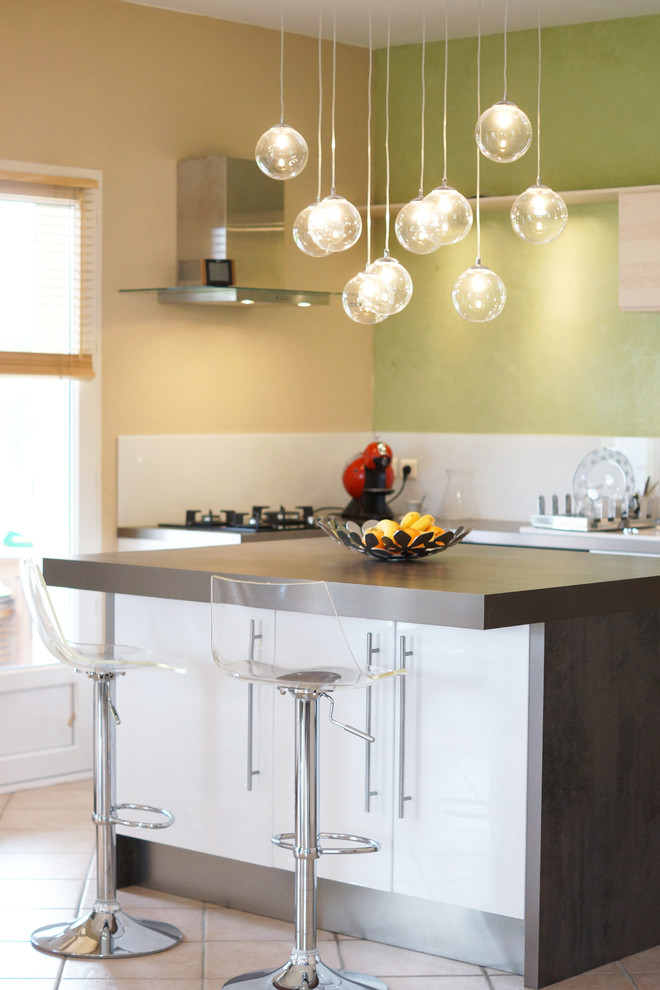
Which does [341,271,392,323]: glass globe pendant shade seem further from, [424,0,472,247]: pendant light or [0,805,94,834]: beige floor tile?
[0,805,94,834]: beige floor tile

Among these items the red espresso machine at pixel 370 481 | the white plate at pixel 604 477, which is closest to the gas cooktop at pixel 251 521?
the red espresso machine at pixel 370 481

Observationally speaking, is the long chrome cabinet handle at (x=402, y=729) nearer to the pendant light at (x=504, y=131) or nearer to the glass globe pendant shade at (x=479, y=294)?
the glass globe pendant shade at (x=479, y=294)

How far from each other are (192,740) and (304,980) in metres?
0.85

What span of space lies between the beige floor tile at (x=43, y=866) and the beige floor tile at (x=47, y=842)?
4cm

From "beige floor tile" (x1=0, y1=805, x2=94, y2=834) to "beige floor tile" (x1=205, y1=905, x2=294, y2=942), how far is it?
0.93 meters

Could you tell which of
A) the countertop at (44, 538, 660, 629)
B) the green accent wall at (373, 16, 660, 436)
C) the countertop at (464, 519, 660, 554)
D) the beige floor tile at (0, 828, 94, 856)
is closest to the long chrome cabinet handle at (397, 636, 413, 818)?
the countertop at (44, 538, 660, 629)

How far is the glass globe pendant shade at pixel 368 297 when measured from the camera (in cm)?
354

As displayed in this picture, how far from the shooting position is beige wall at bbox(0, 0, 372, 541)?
5.04 m

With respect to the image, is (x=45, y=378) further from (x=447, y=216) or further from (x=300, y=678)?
(x=300, y=678)

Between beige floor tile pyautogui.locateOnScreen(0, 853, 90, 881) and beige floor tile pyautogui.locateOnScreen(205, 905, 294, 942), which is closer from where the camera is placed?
beige floor tile pyautogui.locateOnScreen(205, 905, 294, 942)

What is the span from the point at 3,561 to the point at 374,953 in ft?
7.43

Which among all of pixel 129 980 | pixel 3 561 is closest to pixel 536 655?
pixel 129 980

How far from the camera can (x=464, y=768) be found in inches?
128

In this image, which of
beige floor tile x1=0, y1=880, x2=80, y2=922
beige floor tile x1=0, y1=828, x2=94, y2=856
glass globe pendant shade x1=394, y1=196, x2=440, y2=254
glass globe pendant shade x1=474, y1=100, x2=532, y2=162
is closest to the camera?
glass globe pendant shade x1=474, y1=100, x2=532, y2=162
